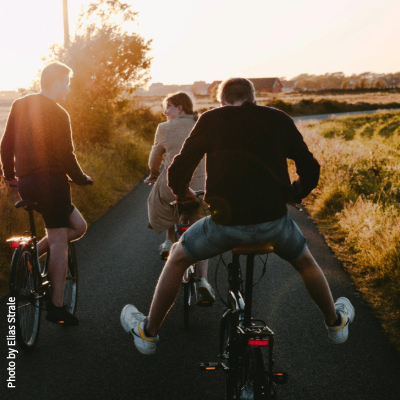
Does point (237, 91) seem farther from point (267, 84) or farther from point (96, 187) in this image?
point (267, 84)

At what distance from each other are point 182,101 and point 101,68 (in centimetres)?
1684

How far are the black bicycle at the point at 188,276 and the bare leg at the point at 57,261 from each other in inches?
41.4

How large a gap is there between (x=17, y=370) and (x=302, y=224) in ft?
19.6

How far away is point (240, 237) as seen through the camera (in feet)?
7.61

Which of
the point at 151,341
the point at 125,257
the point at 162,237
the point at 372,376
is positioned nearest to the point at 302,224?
the point at 162,237

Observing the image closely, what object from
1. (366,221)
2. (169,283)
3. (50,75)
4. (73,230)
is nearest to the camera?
(169,283)

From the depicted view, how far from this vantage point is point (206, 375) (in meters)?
3.16

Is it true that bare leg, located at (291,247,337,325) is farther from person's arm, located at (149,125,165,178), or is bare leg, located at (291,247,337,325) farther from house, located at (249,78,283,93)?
house, located at (249,78,283,93)

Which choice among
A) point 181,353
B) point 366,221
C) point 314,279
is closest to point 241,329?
point 314,279

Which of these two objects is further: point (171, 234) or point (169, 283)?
point (171, 234)

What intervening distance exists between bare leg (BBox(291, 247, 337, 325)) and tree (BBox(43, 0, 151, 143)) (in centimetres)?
1230

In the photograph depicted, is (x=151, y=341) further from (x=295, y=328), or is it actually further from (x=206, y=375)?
(x=295, y=328)

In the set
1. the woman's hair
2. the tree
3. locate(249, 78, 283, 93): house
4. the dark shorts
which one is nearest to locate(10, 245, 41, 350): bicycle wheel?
the dark shorts

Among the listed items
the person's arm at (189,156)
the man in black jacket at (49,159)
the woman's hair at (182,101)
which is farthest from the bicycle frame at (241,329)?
the woman's hair at (182,101)
